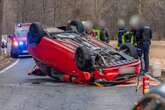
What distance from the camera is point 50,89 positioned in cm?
1404

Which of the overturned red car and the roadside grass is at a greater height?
the overturned red car

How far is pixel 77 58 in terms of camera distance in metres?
14.8

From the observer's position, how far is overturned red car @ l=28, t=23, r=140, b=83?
1459 centimetres

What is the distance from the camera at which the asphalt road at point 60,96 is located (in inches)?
436

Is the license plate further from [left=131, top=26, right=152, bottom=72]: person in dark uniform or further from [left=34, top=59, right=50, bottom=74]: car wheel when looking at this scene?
[left=131, top=26, right=152, bottom=72]: person in dark uniform

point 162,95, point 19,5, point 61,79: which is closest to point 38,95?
point 61,79

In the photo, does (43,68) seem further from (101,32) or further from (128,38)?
(101,32)

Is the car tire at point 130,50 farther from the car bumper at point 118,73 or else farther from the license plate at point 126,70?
the license plate at point 126,70

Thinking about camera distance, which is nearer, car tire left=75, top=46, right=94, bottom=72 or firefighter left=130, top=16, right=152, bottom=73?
car tire left=75, top=46, right=94, bottom=72

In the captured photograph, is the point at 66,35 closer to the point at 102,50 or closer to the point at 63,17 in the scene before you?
the point at 102,50

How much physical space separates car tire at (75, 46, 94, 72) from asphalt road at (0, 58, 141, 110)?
51 cm

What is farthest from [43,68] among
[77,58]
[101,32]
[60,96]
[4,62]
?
[4,62]

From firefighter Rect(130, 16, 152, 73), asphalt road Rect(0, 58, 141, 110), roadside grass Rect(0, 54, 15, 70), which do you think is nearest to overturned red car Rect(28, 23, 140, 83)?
asphalt road Rect(0, 58, 141, 110)

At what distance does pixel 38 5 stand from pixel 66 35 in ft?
164
